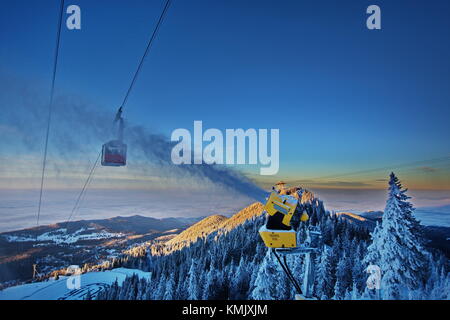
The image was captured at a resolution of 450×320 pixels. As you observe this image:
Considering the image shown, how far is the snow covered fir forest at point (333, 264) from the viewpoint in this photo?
9.66 metres

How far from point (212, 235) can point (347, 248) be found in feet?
84.3

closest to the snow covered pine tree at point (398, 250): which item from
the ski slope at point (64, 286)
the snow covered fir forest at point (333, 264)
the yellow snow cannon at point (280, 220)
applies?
the snow covered fir forest at point (333, 264)

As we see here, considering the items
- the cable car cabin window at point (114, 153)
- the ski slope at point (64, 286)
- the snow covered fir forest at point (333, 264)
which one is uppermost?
the cable car cabin window at point (114, 153)

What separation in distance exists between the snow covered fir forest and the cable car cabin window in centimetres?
764

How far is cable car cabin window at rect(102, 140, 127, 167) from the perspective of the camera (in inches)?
372

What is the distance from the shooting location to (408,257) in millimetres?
9766

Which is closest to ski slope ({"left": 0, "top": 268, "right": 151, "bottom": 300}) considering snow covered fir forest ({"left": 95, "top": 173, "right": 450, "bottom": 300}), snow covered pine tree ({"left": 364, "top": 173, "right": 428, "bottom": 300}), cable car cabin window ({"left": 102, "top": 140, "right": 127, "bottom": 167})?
snow covered fir forest ({"left": 95, "top": 173, "right": 450, "bottom": 300})

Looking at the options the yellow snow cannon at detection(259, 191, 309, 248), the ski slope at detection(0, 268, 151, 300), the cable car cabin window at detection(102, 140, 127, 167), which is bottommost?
the ski slope at detection(0, 268, 151, 300)

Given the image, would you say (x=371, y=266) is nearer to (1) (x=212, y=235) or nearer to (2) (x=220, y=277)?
(2) (x=220, y=277)

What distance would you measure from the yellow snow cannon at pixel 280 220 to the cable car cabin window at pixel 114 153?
23.8 feet

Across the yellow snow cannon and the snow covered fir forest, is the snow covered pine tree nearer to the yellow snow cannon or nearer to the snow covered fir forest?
the snow covered fir forest

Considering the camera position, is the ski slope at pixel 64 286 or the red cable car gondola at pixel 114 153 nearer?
the red cable car gondola at pixel 114 153

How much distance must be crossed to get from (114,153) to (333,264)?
2216 cm

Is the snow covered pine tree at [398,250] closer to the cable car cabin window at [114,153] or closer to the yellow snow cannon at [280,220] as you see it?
the yellow snow cannon at [280,220]
